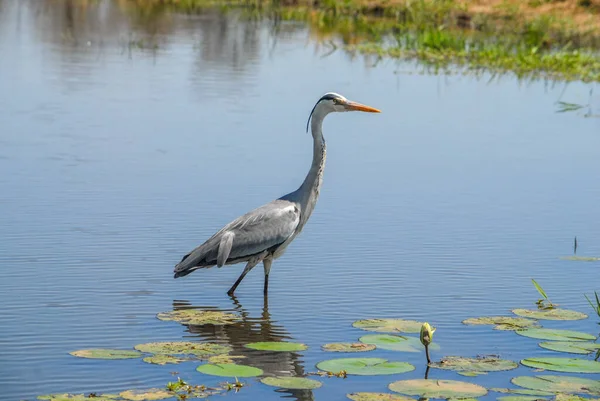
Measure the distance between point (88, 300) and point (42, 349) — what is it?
101cm

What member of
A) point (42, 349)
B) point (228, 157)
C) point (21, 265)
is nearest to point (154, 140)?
point (228, 157)

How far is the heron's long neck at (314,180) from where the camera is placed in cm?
830

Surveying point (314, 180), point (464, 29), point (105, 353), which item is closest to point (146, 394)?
point (105, 353)

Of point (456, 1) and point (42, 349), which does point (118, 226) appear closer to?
point (42, 349)

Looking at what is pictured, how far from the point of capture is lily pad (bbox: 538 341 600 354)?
6.77 metres

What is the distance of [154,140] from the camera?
13484 mm

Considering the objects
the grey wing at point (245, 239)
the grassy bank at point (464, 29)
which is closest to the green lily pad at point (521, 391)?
the grey wing at point (245, 239)

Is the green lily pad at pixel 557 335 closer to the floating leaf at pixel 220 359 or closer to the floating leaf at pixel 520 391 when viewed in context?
the floating leaf at pixel 520 391

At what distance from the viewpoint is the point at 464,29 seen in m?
26.5

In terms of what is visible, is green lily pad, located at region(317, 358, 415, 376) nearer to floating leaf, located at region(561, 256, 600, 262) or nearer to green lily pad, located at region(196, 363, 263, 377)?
green lily pad, located at region(196, 363, 263, 377)

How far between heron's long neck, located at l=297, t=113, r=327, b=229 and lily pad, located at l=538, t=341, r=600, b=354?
6.78ft

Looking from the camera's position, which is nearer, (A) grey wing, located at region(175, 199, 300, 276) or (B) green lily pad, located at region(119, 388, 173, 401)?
(B) green lily pad, located at region(119, 388, 173, 401)

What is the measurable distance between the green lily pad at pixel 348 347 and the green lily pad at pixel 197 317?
2.79 ft

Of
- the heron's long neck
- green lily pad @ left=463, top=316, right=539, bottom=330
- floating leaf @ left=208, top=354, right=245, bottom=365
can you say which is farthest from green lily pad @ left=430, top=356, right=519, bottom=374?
the heron's long neck
